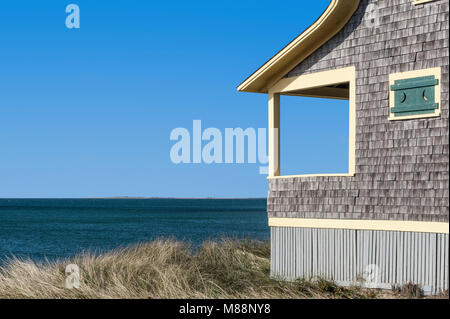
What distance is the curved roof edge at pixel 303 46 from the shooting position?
15.5 metres

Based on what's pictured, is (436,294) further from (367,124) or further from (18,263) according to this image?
(18,263)

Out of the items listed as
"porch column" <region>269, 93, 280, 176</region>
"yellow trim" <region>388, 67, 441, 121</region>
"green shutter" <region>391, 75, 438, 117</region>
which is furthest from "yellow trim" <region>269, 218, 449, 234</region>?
"green shutter" <region>391, 75, 438, 117</region>

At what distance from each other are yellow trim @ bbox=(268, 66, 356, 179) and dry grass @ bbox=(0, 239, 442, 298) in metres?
2.56

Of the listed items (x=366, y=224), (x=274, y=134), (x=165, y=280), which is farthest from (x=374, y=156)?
(x=165, y=280)

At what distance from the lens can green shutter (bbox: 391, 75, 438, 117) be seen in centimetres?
1407

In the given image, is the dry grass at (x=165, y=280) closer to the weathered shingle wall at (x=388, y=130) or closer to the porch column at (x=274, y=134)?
the weathered shingle wall at (x=388, y=130)

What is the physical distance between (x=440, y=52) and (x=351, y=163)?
3036mm

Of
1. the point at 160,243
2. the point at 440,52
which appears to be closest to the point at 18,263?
the point at 160,243

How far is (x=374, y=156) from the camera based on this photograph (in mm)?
15094

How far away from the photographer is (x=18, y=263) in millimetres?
17625

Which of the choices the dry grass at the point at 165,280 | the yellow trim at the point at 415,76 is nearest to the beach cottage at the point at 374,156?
the yellow trim at the point at 415,76

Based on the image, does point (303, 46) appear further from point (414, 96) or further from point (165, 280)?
point (165, 280)

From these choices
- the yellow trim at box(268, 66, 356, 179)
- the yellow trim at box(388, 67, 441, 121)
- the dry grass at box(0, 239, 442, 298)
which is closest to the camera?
the yellow trim at box(388, 67, 441, 121)

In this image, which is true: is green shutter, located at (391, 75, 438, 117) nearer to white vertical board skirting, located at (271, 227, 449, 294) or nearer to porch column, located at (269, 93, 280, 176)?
white vertical board skirting, located at (271, 227, 449, 294)
